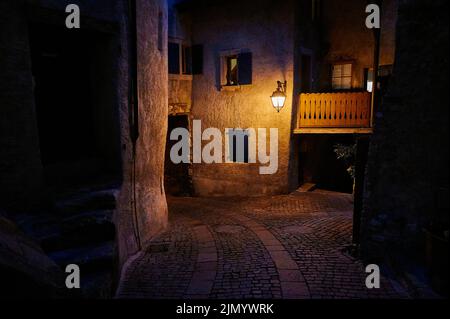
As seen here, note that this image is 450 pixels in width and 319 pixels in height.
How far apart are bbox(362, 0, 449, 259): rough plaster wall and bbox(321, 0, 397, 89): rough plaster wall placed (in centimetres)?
804

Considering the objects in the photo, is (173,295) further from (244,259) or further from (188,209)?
(188,209)

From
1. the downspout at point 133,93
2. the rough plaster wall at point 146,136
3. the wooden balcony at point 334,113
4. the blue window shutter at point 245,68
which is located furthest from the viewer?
the blue window shutter at point 245,68

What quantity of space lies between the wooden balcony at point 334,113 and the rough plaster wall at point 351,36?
207 cm

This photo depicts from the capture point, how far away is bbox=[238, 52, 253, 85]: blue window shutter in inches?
537

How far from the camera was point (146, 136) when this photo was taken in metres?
8.60

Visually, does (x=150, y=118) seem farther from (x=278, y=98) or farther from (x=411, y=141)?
(x=411, y=141)

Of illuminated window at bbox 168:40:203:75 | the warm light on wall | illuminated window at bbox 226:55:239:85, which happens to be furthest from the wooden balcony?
illuminated window at bbox 168:40:203:75

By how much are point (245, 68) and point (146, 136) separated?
657cm

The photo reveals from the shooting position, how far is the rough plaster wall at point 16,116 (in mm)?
5438

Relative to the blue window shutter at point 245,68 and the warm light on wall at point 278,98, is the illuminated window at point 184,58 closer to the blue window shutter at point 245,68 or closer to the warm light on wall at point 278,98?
the blue window shutter at point 245,68

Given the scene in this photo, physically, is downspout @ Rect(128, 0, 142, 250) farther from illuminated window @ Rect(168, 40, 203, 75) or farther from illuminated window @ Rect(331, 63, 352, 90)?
illuminated window @ Rect(331, 63, 352, 90)

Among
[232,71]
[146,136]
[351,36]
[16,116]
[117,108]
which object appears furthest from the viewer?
[232,71]

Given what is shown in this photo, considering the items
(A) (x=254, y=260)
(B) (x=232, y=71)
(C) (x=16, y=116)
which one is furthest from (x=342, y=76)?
(C) (x=16, y=116)

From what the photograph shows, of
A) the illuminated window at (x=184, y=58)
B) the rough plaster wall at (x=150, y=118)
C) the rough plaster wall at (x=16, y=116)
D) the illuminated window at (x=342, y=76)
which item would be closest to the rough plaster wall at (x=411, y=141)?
the rough plaster wall at (x=150, y=118)
